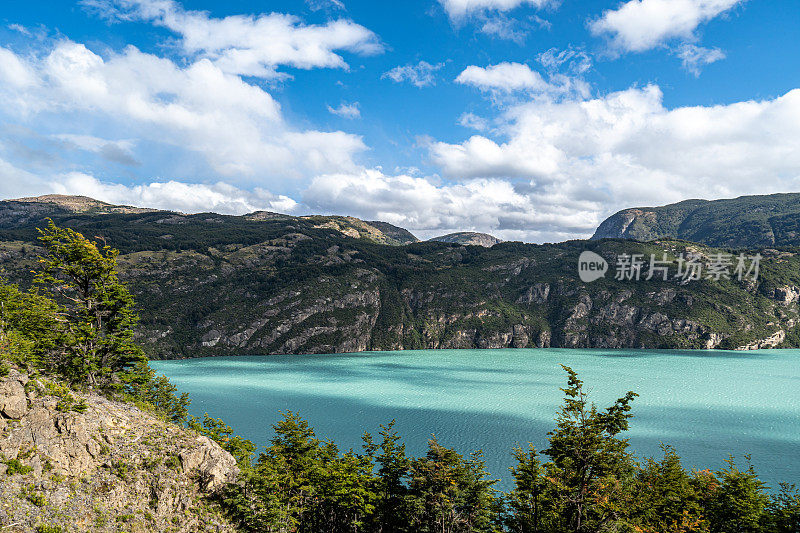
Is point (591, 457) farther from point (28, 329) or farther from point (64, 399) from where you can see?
point (28, 329)

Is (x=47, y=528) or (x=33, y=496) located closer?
(x=47, y=528)

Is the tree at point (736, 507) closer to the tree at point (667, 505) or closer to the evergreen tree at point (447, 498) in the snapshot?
the tree at point (667, 505)

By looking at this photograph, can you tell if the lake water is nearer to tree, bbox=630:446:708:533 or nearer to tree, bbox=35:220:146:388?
tree, bbox=630:446:708:533

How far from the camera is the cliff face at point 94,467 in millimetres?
19141

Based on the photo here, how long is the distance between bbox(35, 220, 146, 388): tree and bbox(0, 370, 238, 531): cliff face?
7.16 metres

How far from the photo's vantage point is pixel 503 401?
98.6 metres

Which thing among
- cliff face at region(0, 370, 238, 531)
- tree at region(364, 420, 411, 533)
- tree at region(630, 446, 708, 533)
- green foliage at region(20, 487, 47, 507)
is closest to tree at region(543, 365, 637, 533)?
tree at region(630, 446, 708, 533)

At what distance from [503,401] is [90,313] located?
3564 inches

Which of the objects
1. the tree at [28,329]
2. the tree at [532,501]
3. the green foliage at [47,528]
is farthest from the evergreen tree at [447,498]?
the tree at [28,329]

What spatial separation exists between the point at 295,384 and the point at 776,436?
390 ft

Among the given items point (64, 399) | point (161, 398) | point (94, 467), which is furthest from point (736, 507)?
point (161, 398)

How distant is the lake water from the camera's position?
2655 inches

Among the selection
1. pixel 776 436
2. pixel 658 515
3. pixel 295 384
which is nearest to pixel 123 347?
pixel 658 515

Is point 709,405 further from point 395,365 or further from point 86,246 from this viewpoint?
point 86,246
